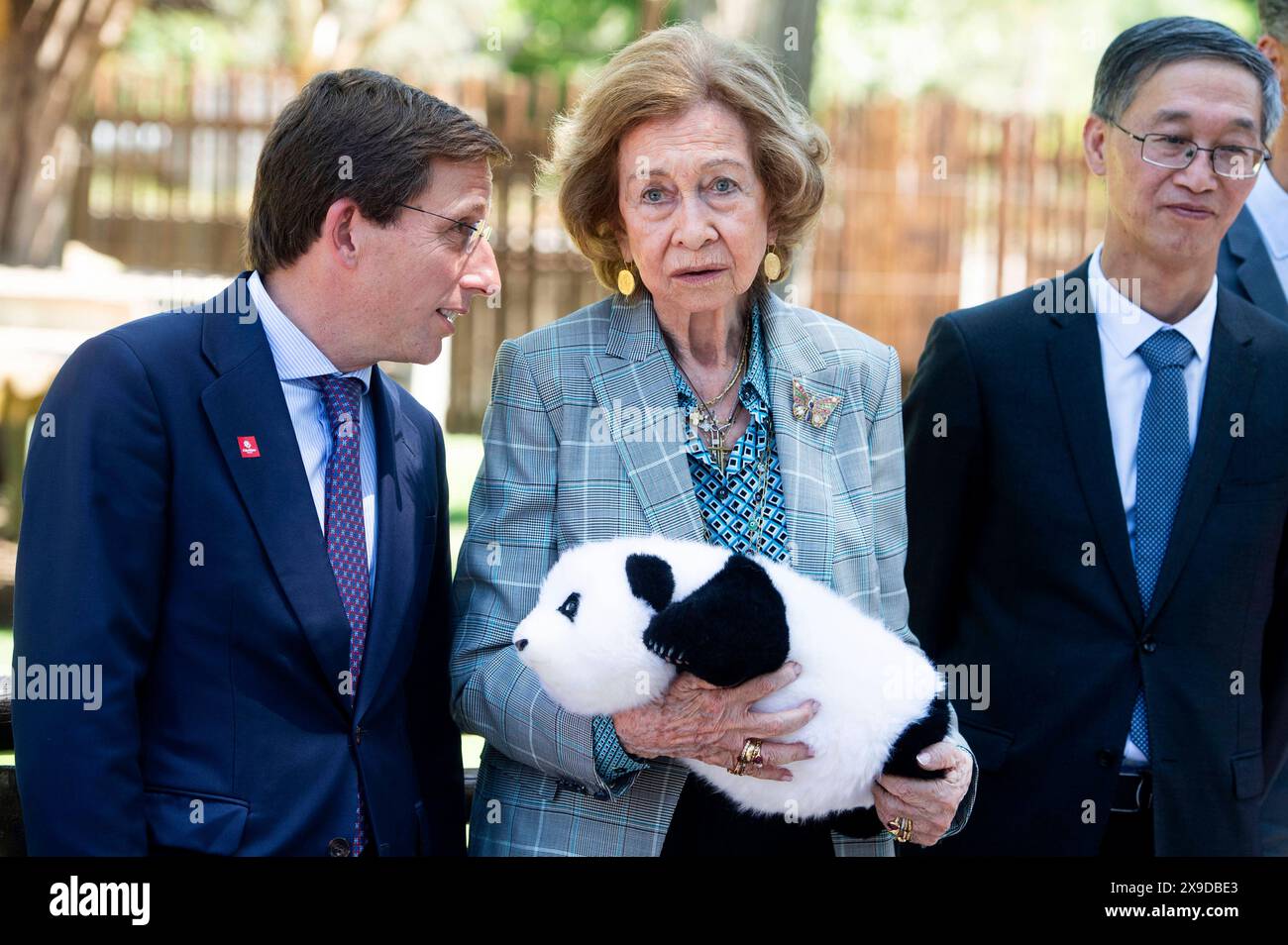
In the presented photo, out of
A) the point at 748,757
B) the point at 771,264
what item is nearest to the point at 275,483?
the point at 748,757

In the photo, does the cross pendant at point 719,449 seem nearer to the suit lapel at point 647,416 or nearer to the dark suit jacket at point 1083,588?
the suit lapel at point 647,416

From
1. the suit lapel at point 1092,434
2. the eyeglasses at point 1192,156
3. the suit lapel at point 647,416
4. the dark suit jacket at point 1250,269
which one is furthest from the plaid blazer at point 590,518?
the dark suit jacket at point 1250,269

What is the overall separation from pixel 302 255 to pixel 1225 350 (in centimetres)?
223

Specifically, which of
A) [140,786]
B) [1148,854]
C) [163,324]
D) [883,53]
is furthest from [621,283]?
[883,53]

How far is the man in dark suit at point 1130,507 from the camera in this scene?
3.11 metres

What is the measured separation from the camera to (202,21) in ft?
79.4

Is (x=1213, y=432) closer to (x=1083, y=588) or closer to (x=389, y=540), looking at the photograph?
(x=1083, y=588)

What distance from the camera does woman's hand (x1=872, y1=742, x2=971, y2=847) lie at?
256 cm

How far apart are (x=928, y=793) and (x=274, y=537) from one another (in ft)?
4.40

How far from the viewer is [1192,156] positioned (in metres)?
3.24

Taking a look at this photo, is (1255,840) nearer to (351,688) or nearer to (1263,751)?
(1263,751)

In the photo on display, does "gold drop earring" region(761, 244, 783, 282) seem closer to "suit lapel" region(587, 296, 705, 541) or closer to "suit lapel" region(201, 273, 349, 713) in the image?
"suit lapel" region(587, 296, 705, 541)

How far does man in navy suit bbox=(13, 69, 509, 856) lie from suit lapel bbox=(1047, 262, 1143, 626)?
56.2 inches

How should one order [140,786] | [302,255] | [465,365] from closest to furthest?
[140,786]
[302,255]
[465,365]
